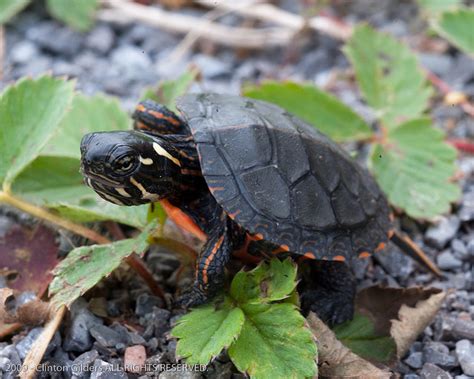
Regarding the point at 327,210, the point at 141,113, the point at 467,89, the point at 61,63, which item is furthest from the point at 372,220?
the point at 61,63

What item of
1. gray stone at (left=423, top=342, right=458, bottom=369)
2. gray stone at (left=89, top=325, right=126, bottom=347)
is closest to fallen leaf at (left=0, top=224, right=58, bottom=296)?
gray stone at (left=89, top=325, right=126, bottom=347)

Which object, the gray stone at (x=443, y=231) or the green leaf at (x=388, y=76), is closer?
the gray stone at (x=443, y=231)

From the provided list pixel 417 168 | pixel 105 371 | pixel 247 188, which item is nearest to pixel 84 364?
pixel 105 371

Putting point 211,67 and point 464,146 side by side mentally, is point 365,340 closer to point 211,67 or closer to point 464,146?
point 464,146

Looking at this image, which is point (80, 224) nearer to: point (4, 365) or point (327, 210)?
point (4, 365)

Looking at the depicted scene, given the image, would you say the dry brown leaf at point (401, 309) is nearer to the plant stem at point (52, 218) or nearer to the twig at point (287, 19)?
the plant stem at point (52, 218)

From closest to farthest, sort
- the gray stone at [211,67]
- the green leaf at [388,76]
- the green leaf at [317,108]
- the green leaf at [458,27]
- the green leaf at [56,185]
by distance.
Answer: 1. the green leaf at [56,185]
2. the green leaf at [317,108]
3. the green leaf at [388,76]
4. the green leaf at [458,27]
5. the gray stone at [211,67]

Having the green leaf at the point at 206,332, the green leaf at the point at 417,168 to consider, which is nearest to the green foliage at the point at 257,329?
the green leaf at the point at 206,332

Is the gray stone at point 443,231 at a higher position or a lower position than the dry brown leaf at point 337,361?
lower
